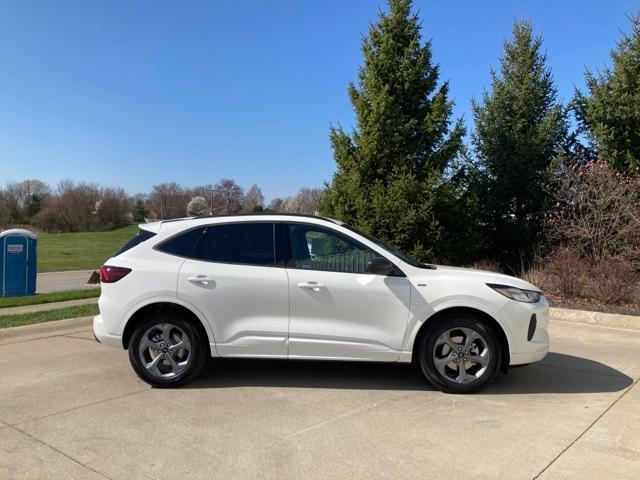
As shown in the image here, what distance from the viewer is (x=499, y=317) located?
5035 millimetres

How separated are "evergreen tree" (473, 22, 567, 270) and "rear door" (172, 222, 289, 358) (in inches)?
392

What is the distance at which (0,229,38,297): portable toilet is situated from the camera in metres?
13.3

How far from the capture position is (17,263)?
13414mm

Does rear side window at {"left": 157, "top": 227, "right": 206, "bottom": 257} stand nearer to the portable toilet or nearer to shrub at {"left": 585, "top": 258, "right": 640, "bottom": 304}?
shrub at {"left": 585, "top": 258, "right": 640, "bottom": 304}

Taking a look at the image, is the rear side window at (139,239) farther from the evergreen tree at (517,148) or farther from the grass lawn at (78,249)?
the grass lawn at (78,249)

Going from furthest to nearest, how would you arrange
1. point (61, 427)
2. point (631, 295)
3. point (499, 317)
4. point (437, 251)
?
point (437, 251) → point (631, 295) → point (499, 317) → point (61, 427)

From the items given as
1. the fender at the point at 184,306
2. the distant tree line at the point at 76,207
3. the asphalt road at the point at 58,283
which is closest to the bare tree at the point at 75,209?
the distant tree line at the point at 76,207

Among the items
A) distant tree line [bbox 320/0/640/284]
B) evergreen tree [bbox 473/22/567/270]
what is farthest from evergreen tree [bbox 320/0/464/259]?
evergreen tree [bbox 473/22/567/270]

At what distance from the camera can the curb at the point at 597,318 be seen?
8.29 metres

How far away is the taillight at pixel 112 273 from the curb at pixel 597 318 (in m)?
7.04

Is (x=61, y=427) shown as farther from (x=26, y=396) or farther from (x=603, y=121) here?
(x=603, y=121)

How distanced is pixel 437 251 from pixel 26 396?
30.5ft

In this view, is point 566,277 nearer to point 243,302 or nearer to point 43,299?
point 243,302

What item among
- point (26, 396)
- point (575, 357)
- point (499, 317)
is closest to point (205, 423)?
point (26, 396)
